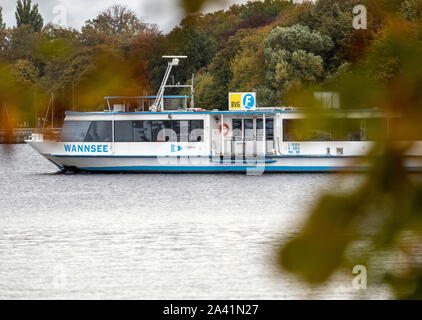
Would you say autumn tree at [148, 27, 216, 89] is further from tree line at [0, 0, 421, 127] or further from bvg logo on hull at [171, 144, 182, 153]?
bvg logo on hull at [171, 144, 182, 153]

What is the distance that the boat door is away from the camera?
29734 mm

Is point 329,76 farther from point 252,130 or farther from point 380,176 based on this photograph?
point 252,130

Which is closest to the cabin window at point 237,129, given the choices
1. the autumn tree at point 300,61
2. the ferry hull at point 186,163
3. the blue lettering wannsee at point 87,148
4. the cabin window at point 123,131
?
the ferry hull at point 186,163

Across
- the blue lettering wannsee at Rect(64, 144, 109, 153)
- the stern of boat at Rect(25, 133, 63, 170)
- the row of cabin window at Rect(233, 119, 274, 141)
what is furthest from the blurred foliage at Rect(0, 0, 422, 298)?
the blue lettering wannsee at Rect(64, 144, 109, 153)

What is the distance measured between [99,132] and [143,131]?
5.69ft

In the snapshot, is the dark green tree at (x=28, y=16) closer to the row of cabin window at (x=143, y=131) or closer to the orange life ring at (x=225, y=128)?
the row of cabin window at (x=143, y=131)

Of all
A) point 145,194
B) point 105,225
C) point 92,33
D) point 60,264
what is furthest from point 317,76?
point 145,194

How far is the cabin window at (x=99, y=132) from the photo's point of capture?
29609 mm

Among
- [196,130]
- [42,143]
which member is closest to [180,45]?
[42,143]

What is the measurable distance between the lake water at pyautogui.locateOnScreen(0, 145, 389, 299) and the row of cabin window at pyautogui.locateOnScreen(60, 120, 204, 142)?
166cm

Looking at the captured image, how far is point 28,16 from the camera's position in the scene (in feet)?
4.38

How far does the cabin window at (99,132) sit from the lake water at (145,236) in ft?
5.49

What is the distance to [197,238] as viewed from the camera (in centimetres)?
1590
